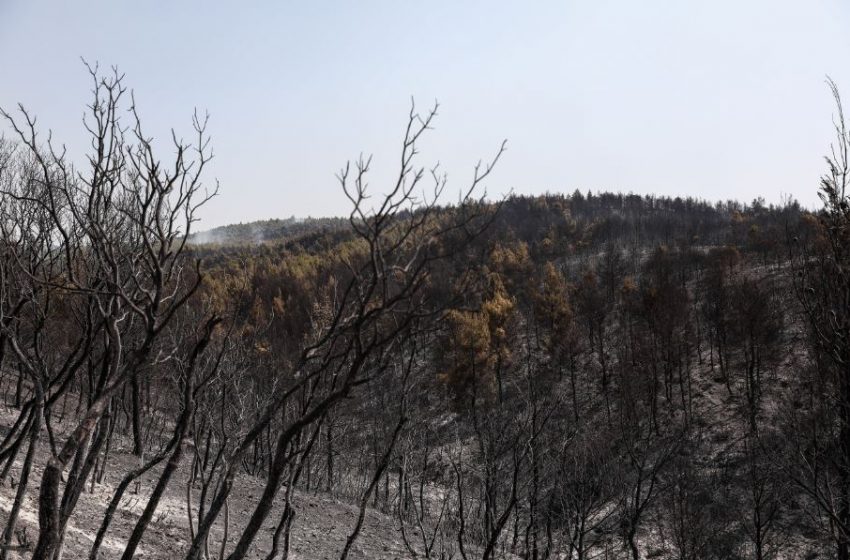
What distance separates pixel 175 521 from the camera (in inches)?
447

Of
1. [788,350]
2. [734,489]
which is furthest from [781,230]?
[734,489]

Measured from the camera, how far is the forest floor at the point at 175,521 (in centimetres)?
856

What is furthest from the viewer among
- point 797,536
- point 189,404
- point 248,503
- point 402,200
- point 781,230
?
point 781,230

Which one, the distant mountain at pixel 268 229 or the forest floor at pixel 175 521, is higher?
the distant mountain at pixel 268 229

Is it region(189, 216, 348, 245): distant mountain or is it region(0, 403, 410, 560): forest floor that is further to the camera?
region(189, 216, 348, 245): distant mountain

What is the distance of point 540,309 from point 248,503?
32680 mm

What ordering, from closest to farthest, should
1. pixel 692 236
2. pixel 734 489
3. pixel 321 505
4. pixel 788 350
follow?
pixel 321 505 → pixel 734 489 → pixel 788 350 → pixel 692 236

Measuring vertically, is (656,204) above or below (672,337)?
above

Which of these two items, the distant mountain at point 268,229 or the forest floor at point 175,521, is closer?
the forest floor at point 175,521

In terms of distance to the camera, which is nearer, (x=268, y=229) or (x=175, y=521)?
(x=175, y=521)

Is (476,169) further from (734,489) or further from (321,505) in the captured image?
(734,489)

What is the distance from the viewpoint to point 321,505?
57.3 ft

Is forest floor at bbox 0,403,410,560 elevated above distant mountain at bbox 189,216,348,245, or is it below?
below

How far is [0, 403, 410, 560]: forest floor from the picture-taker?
856 cm
